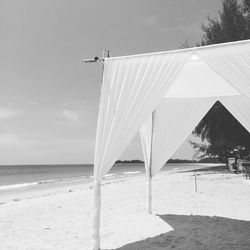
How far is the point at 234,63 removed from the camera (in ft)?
15.9

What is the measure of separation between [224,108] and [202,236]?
17.4 meters

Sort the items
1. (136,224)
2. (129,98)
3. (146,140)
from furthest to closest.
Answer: (146,140) → (136,224) → (129,98)

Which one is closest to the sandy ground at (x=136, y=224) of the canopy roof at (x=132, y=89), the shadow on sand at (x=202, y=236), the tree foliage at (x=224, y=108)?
the shadow on sand at (x=202, y=236)

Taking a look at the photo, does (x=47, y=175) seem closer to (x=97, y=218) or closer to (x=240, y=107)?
(x=240, y=107)

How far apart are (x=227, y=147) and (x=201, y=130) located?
7.97ft

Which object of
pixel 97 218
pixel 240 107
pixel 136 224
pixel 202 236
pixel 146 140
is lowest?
pixel 202 236

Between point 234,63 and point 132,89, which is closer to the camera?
point 234,63

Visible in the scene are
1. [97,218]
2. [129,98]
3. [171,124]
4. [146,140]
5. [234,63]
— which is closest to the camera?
[234,63]

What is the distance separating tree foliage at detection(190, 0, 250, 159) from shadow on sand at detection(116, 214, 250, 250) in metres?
15.9

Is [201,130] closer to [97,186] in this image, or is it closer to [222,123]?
[222,123]

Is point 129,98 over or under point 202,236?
over

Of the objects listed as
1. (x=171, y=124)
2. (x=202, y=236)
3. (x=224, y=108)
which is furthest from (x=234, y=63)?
(x=224, y=108)

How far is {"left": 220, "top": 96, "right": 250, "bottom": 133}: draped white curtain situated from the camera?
27.0ft

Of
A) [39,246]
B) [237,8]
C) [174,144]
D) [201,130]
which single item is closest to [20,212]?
[39,246]
